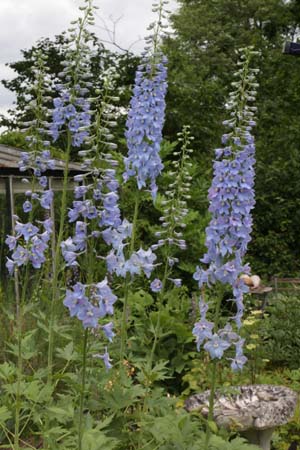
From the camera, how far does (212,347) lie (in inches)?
117

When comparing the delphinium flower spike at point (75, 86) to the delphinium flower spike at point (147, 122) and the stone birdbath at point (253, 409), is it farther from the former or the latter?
the stone birdbath at point (253, 409)

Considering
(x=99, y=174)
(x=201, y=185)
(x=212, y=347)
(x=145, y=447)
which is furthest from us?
(x=201, y=185)

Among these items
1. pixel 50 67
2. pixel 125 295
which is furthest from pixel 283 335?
pixel 50 67

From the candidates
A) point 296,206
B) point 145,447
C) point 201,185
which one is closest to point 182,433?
point 145,447

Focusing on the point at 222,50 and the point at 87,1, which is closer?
the point at 87,1

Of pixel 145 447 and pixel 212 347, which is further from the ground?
pixel 212 347

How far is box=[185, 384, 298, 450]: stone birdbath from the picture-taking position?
4.16 meters

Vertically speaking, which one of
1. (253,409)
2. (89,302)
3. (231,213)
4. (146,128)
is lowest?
(253,409)

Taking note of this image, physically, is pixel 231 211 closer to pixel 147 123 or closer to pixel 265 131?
pixel 147 123

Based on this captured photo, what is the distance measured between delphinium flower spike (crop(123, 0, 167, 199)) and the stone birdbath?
4.48ft

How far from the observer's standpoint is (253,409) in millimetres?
4219

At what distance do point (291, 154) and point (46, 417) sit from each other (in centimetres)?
914

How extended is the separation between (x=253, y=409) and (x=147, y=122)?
6.01 feet

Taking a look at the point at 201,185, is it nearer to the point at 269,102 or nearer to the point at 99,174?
the point at 269,102
